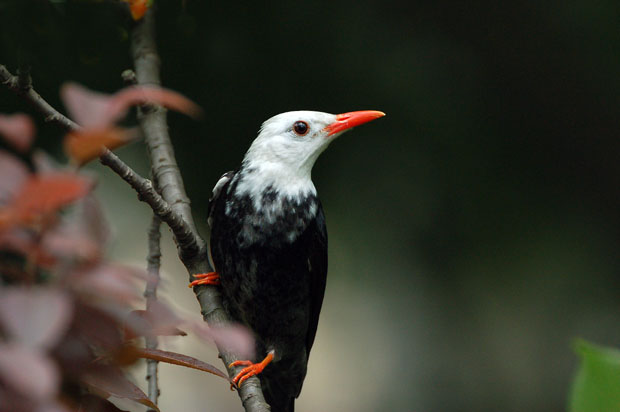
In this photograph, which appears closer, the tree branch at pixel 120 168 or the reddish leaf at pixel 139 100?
the reddish leaf at pixel 139 100

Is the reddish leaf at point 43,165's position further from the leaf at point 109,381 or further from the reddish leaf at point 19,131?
the leaf at point 109,381

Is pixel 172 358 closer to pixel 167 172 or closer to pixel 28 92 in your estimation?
pixel 28 92

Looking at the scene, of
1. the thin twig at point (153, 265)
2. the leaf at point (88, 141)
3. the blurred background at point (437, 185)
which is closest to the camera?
the leaf at point (88, 141)

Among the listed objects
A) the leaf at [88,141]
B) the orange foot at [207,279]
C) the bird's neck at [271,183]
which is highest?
the bird's neck at [271,183]

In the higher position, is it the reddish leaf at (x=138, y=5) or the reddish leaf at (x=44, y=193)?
the reddish leaf at (x=138, y=5)

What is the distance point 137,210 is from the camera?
4.74 metres

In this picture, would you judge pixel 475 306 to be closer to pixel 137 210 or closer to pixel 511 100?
pixel 511 100

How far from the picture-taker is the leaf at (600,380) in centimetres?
100

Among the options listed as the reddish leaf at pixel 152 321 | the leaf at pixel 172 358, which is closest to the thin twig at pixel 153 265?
the leaf at pixel 172 358

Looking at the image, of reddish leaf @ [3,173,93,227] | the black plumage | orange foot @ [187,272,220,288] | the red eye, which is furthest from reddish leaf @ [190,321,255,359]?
the red eye

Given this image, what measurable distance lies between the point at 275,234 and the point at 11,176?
211 centimetres

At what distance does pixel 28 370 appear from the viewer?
1.91ft

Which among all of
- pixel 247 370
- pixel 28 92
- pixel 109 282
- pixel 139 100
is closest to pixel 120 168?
pixel 28 92

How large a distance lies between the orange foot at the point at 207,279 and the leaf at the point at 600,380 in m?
1.74
